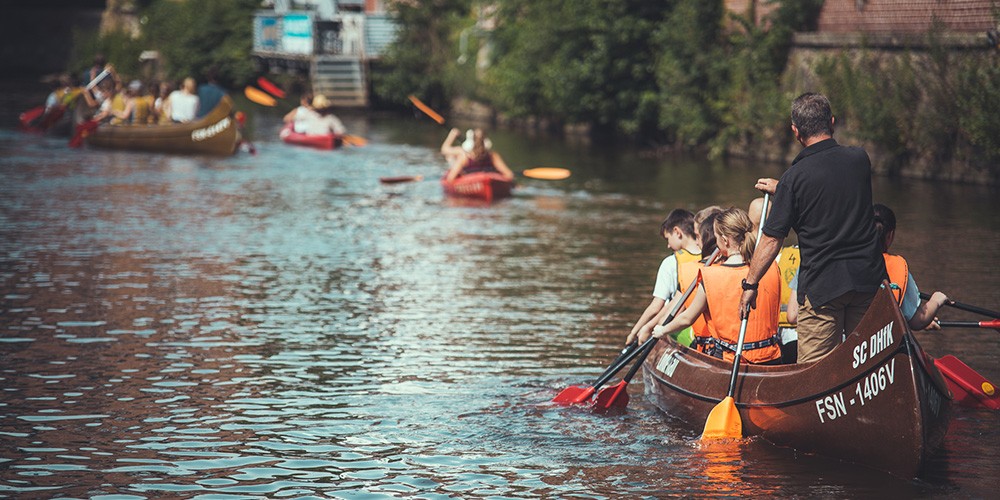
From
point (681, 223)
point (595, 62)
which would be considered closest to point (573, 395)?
point (681, 223)

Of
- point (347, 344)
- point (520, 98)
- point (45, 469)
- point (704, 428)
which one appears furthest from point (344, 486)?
point (520, 98)

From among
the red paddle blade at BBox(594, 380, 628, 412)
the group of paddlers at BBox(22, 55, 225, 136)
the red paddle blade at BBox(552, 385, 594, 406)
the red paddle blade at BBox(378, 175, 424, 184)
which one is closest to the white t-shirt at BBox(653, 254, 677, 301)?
the red paddle blade at BBox(594, 380, 628, 412)

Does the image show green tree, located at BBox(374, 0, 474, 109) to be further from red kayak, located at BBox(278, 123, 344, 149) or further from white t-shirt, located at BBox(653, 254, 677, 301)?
white t-shirt, located at BBox(653, 254, 677, 301)

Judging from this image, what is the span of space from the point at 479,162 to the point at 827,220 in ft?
51.0

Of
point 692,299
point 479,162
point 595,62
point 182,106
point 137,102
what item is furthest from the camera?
point 595,62

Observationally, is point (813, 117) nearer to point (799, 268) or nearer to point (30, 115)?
point (799, 268)

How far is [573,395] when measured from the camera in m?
9.77

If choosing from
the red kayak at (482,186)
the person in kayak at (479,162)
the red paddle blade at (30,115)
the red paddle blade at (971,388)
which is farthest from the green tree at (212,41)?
the red paddle blade at (971,388)

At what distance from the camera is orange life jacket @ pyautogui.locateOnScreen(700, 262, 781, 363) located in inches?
340

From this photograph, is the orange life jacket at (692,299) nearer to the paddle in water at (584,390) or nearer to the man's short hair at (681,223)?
the man's short hair at (681,223)

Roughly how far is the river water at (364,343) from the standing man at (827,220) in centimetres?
106

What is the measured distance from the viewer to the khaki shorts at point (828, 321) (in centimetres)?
783

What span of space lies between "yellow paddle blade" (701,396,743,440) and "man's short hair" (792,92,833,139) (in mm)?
1770

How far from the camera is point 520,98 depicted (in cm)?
3994
